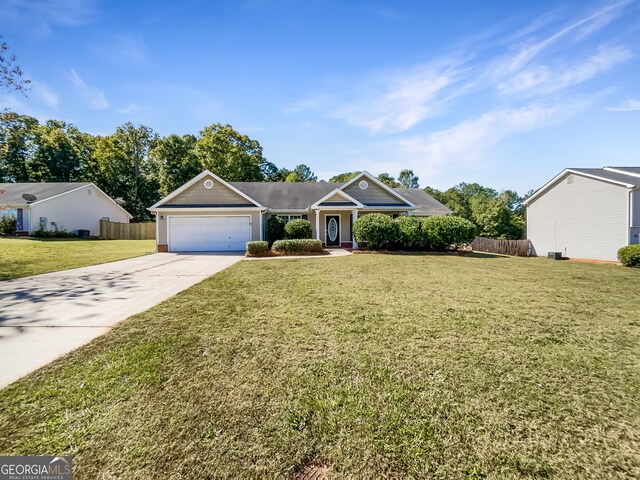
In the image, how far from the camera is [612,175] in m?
15.7

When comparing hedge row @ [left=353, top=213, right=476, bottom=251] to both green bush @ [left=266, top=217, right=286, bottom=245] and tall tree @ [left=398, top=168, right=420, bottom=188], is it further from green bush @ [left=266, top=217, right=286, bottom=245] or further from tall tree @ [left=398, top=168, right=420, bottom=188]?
tall tree @ [left=398, top=168, right=420, bottom=188]

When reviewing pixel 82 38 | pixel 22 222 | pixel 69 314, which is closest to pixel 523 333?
pixel 69 314

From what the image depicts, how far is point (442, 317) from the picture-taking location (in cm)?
493

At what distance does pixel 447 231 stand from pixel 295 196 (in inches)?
441

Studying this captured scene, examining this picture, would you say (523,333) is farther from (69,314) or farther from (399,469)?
(69,314)

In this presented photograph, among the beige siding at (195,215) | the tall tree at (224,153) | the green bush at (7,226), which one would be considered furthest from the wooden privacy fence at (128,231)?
the beige siding at (195,215)

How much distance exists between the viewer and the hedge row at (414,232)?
49.9 feet

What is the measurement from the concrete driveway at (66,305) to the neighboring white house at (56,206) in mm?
21748

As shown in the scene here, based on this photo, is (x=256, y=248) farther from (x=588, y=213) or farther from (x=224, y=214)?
(x=588, y=213)

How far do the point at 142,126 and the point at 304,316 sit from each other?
4784 centimetres

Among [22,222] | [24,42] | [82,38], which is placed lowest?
[22,222]

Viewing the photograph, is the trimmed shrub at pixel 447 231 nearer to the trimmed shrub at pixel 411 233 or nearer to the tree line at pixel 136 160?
the trimmed shrub at pixel 411 233

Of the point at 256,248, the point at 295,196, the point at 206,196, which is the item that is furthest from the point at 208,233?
the point at 295,196

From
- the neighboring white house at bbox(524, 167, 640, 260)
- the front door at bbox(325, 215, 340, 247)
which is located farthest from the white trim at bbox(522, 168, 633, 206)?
the front door at bbox(325, 215, 340, 247)
